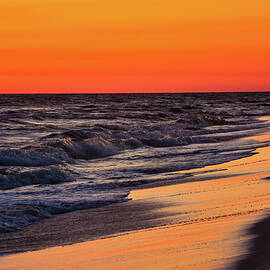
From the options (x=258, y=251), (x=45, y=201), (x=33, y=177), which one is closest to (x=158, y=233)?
(x=258, y=251)

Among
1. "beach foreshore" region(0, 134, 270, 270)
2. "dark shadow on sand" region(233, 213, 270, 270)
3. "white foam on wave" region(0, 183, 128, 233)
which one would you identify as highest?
"dark shadow on sand" region(233, 213, 270, 270)

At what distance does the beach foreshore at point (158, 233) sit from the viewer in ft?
14.3

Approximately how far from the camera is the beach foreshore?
14.3 ft

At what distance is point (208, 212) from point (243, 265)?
2341 millimetres

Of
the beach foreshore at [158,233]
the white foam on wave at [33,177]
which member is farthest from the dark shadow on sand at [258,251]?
the white foam on wave at [33,177]

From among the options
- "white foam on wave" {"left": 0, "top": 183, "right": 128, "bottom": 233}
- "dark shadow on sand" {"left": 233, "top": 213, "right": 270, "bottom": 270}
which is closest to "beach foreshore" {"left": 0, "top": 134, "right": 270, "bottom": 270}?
"dark shadow on sand" {"left": 233, "top": 213, "right": 270, "bottom": 270}

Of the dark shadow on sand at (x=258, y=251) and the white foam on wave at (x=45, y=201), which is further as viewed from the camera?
the white foam on wave at (x=45, y=201)

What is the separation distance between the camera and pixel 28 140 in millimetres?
20250

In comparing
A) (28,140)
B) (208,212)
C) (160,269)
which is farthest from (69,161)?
(160,269)

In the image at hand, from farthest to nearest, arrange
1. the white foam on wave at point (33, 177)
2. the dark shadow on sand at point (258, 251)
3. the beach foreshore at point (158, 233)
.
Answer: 1. the white foam on wave at point (33, 177)
2. the beach foreshore at point (158, 233)
3. the dark shadow on sand at point (258, 251)

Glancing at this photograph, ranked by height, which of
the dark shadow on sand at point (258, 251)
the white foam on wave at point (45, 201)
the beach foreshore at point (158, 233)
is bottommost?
the white foam on wave at point (45, 201)

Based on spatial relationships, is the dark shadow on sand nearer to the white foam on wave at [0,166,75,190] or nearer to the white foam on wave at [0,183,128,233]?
the white foam on wave at [0,183,128,233]

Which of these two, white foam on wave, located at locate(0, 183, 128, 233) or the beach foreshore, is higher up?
the beach foreshore

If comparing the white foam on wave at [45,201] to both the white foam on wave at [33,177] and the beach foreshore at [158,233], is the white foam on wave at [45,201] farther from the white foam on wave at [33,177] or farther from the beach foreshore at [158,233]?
the white foam on wave at [33,177]
